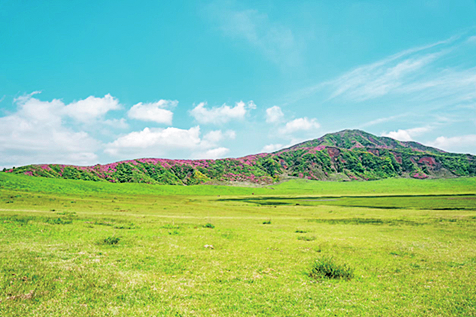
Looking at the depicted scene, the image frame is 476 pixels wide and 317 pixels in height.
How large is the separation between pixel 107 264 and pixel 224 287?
6.18 m

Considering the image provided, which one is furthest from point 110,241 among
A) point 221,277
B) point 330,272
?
point 330,272

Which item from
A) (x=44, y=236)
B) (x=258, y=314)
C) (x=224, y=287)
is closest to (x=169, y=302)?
(x=224, y=287)

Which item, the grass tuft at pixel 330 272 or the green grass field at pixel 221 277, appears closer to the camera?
the green grass field at pixel 221 277

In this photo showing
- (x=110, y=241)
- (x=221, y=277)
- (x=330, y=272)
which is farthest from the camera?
(x=110, y=241)

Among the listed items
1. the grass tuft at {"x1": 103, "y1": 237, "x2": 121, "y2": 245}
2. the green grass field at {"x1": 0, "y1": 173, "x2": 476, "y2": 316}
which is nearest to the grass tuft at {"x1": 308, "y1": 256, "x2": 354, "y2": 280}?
the green grass field at {"x1": 0, "y1": 173, "x2": 476, "y2": 316}

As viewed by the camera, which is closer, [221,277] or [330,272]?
[221,277]

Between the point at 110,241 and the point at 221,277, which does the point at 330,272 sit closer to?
the point at 221,277

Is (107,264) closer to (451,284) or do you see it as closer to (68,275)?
(68,275)

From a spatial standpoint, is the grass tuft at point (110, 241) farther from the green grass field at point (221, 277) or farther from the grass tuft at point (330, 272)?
the grass tuft at point (330, 272)

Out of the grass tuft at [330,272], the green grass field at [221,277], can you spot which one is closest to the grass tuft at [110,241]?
the green grass field at [221,277]

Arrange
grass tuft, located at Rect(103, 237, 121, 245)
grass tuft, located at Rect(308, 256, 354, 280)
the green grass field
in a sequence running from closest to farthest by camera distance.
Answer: the green grass field < grass tuft, located at Rect(308, 256, 354, 280) < grass tuft, located at Rect(103, 237, 121, 245)

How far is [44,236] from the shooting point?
16625 mm

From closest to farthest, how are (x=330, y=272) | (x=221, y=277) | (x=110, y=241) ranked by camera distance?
(x=221, y=277) < (x=330, y=272) < (x=110, y=241)

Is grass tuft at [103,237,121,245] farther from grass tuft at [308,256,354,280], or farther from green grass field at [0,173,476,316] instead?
grass tuft at [308,256,354,280]
